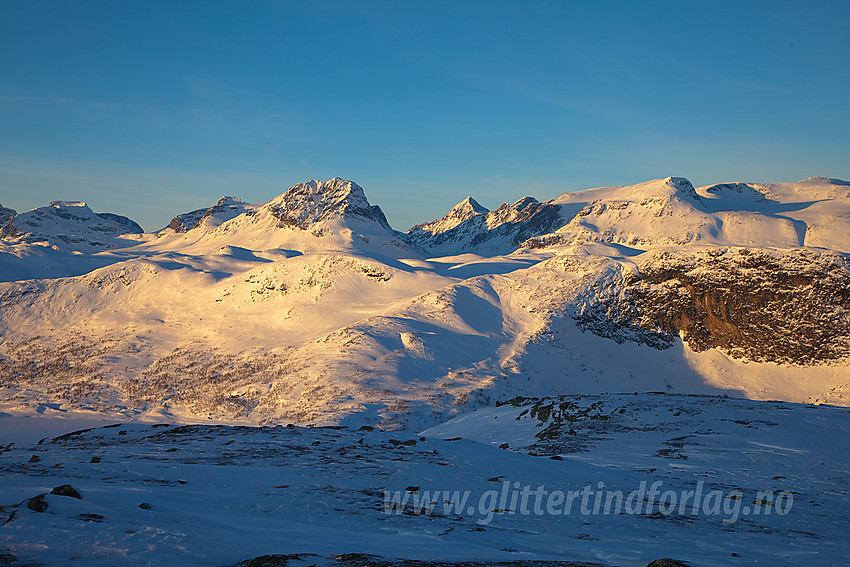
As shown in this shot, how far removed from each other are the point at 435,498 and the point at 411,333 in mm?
45238

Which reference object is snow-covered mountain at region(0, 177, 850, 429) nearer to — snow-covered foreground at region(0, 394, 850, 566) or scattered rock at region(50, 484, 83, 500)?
snow-covered foreground at region(0, 394, 850, 566)

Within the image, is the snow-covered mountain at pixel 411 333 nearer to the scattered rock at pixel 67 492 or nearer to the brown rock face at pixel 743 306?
the brown rock face at pixel 743 306

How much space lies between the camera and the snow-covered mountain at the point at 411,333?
1923 inches

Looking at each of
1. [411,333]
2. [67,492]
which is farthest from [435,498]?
[411,333]

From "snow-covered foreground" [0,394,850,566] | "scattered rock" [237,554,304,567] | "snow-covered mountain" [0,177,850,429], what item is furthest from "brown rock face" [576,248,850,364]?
"scattered rock" [237,554,304,567]

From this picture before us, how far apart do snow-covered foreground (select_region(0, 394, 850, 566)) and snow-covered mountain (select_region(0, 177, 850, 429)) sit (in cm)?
2363

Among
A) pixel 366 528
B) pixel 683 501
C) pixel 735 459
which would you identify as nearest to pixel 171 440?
pixel 366 528

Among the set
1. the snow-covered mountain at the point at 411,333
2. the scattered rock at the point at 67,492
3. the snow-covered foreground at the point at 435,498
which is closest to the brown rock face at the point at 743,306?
the snow-covered mountain at the point at 411,333

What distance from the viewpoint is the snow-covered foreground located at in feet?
22.6

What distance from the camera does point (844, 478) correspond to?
592 inches

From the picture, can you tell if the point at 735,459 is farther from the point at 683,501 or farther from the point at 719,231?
the point at 719,231

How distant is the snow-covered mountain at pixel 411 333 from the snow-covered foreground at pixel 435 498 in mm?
23633

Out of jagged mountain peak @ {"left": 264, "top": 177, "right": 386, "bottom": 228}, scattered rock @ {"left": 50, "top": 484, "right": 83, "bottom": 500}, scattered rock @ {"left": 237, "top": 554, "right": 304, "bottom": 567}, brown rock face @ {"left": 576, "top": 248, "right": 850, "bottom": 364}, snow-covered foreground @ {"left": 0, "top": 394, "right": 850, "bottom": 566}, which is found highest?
jagged mountain peak @ {"left": 264, "top": 177, "right": 386, "bottom": 228}

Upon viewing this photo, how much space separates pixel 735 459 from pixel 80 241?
731 feet
